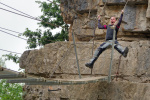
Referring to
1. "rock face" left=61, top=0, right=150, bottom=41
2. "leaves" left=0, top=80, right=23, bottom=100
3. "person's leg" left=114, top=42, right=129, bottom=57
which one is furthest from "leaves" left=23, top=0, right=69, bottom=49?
"person's leg" left=114, top=42, right=129, bottom=57

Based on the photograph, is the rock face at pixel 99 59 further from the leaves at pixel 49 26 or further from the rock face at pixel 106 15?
the leaves at pixel 49 26

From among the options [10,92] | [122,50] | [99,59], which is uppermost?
[122,50]

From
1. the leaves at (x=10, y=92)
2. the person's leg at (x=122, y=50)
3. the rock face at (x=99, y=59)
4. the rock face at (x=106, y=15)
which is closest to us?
the person's leg at (x=122, y=50)

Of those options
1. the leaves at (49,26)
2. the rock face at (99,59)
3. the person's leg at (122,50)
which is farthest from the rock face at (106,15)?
the leaves at (49,26)

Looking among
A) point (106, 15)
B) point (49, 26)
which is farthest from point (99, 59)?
point (49, 26)

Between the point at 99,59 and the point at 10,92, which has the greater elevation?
the point at 99,59

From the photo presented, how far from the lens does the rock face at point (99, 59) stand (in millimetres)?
9648

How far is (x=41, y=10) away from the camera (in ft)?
66.6

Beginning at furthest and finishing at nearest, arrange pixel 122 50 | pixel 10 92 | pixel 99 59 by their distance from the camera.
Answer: pixel 10 92 → pixel 99 59 → pixel 122 50

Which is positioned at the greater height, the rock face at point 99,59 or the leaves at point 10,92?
the rock face at point 99,59

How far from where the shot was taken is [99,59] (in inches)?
427

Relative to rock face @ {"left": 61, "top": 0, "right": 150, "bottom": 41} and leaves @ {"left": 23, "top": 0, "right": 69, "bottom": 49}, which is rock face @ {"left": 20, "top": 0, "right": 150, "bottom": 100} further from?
leaves @ {"left": 23, "top": 0, "right": 69, "bottom": 49}

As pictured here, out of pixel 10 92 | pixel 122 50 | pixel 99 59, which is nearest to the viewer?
pixel 122 50

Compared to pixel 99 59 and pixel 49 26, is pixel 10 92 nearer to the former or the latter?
pixel 49 26
